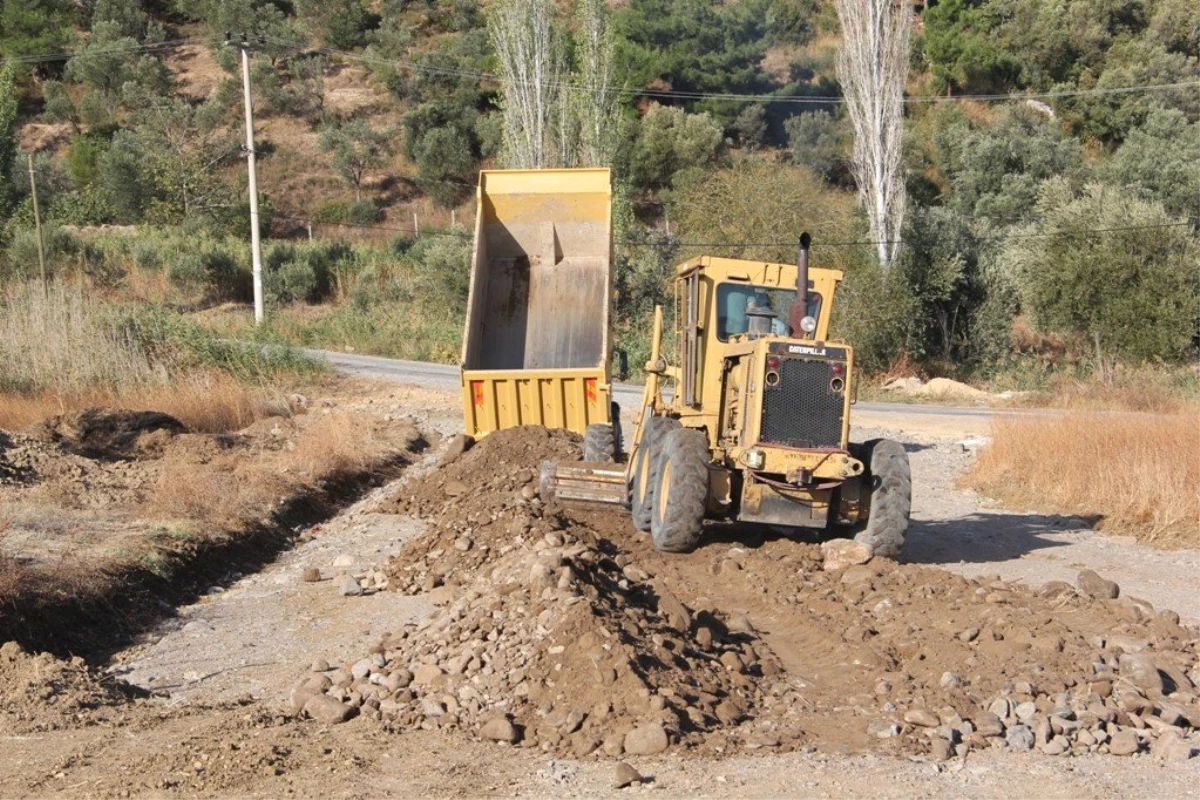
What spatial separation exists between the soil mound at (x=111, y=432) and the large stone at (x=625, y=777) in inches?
441

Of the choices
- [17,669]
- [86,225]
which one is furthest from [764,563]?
[86,225]

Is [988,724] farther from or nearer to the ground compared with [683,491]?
nearer to the ground

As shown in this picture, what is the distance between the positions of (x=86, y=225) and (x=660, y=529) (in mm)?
47983

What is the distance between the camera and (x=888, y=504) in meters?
11.2

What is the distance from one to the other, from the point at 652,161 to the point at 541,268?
42.6 metres

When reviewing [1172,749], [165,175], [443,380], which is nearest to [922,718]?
[1172,749]

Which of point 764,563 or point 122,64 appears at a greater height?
point 122,64

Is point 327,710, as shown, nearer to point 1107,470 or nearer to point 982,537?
point 982,537

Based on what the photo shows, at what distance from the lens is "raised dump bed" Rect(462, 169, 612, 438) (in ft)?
59.4

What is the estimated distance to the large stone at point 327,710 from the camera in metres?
7.36

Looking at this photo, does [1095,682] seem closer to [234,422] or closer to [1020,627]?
[1020,627]

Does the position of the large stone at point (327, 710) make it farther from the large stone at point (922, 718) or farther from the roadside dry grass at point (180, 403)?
the roadside dry grass at point (180, 403)

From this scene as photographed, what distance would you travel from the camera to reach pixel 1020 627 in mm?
8773

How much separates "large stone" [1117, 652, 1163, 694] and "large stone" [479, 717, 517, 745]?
350cm
